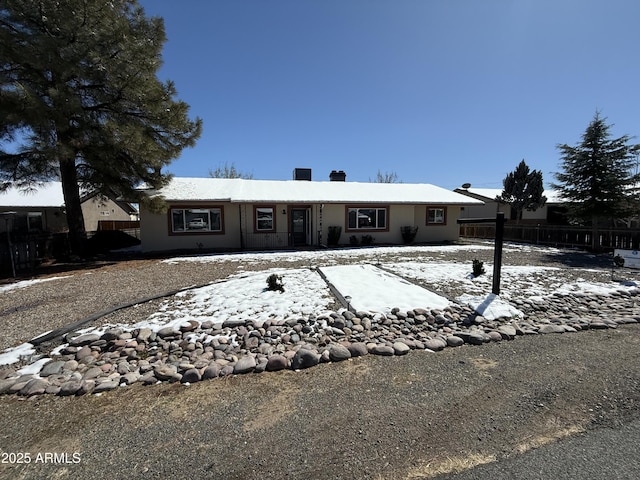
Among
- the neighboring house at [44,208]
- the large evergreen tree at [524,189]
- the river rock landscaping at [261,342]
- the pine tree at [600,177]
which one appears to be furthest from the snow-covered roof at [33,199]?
the large evergreen tree at [524,189]

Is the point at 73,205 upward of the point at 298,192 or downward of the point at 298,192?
downward

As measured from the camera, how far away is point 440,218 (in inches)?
689

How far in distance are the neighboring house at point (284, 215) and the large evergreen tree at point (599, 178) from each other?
14.1 ft

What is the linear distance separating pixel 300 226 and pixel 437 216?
794 cm

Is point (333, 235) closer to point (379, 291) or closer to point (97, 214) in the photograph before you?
point (379, 291)

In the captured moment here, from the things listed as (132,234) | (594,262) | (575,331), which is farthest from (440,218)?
(132,234)

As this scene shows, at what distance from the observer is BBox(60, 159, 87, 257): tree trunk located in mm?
11438

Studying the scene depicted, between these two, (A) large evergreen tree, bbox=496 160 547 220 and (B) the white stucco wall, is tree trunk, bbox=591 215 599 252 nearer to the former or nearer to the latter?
(B) the white stucco wall

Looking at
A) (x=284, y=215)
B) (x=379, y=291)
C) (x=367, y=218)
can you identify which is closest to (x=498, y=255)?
(x=379, y=291)

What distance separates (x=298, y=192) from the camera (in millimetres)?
15680

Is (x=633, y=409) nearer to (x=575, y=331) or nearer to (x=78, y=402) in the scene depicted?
(x=575, y=331)

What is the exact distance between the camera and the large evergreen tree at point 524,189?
2420cm

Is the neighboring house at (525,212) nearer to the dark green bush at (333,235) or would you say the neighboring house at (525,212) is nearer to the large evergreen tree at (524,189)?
the large evergreen tree at (524,189)

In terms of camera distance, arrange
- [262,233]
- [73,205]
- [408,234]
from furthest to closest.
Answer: [408,234]
[262,233]
[73,205]
